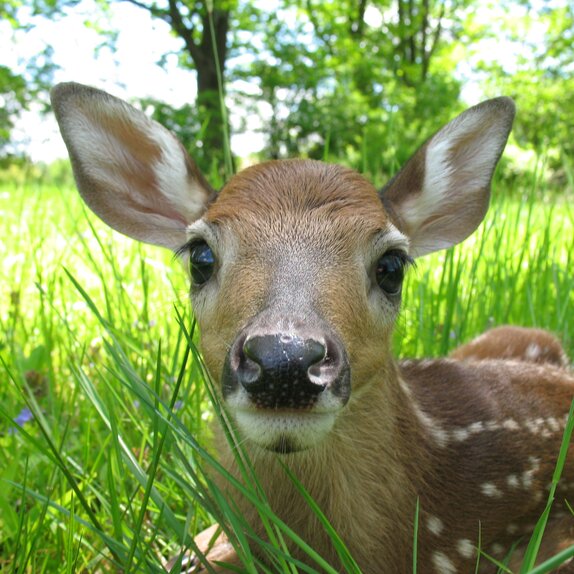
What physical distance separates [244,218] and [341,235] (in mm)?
269

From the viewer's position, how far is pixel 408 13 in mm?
26516

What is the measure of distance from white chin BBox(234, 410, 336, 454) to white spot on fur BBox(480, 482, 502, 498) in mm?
850

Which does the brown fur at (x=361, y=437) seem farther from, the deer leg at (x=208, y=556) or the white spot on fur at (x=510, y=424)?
the deer leg at (x=208, y=556)

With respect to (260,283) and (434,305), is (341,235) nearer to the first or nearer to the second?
(260,283)

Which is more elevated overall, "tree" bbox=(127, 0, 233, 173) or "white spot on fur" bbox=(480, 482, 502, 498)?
"tree" bbox=(127, 0, 233, 173)

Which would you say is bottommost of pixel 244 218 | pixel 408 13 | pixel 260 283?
pixel 260 283

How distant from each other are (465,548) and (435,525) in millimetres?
113

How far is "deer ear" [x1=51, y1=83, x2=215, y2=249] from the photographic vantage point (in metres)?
2.18

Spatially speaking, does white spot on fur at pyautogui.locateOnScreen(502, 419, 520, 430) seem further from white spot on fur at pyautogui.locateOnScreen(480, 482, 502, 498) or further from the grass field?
the grass field

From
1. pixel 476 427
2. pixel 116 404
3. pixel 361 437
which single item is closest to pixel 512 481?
pixel 476 427

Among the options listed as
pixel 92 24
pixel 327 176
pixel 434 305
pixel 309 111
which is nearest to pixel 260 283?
pixel 327 176

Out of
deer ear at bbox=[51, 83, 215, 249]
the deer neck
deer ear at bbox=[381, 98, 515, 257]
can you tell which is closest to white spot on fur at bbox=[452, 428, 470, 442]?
the deer neck

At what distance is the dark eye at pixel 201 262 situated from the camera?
193cm

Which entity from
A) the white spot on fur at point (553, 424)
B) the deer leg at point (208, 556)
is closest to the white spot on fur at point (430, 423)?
the white spot on fur at point (553, 424)
